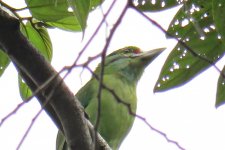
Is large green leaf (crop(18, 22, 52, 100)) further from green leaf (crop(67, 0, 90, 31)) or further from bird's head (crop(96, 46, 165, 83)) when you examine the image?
bird's head (crop(96, 46, 165, 83))

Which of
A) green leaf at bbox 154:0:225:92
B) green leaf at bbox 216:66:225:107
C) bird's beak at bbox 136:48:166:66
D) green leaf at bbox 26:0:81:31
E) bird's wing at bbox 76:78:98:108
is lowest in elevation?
green leaf at bbox 216:66:225:107

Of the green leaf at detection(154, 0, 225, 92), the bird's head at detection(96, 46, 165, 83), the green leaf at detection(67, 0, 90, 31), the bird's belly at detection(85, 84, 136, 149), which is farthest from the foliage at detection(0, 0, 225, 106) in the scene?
the bird's head at detection(96, 46, 165, 83)

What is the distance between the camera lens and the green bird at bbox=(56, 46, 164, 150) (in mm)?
3969

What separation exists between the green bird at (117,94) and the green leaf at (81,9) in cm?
134

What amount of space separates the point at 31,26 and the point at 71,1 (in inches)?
36.4

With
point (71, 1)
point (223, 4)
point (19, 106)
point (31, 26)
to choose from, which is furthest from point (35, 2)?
point (19, 106)

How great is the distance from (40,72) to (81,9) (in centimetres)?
30

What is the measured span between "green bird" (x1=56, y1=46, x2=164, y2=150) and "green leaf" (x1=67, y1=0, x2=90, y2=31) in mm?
1338

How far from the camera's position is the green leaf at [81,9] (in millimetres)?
2248

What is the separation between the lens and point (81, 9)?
7.50ft

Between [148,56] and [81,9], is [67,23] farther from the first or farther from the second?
[148,56]

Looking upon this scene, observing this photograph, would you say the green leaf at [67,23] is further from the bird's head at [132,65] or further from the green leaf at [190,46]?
the bird's head at [132,65]

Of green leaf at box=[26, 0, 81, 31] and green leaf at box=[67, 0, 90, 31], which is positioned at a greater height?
green leaf at box=[26, 0, 81, 31]

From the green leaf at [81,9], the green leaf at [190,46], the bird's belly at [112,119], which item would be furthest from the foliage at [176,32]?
the bird's belly at [112,119]
